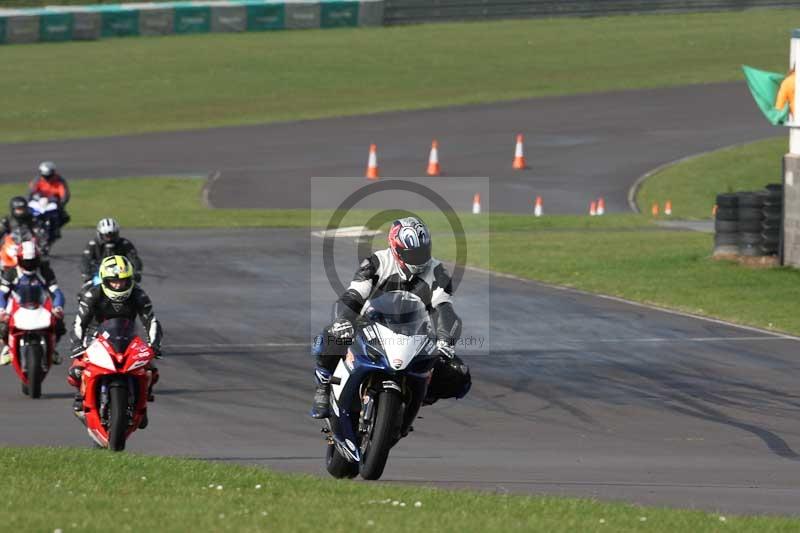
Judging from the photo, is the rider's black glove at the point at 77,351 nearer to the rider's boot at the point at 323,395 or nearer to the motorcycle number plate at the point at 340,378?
the rider's boot at the point at 323,395

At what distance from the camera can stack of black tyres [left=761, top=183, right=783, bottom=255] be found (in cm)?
2406

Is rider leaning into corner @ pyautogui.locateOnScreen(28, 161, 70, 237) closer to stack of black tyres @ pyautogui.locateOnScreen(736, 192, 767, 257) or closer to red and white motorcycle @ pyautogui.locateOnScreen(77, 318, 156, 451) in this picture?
stack of black tyres @ pyautogui.locateOnScreen(736, 192, 767, 257)

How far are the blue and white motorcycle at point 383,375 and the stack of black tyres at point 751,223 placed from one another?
1465cm

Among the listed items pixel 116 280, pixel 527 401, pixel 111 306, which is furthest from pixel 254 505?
pixel 527 401

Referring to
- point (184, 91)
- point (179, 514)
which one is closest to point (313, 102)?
point (184, 91)

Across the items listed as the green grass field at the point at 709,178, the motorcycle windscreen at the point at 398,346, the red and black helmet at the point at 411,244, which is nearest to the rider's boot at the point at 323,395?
the motorcycle windscreen at the point at 398,346

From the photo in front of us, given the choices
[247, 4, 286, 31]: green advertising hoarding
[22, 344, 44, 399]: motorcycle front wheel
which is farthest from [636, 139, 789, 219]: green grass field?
[247, 4, 286, 31]: green advertising hoarding

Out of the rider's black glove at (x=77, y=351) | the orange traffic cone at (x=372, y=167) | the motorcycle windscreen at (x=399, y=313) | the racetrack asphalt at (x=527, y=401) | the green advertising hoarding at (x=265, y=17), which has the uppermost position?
the green advertising hoarding at (x=265, y=17)

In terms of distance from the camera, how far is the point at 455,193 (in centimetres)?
3691

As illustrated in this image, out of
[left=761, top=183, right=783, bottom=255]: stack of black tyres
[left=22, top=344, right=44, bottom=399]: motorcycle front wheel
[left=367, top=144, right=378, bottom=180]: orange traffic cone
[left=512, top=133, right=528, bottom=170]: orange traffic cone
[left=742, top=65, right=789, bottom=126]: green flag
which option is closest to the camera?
[left=22, top=344, right=44, bottom=399]: motorcycle front wheel

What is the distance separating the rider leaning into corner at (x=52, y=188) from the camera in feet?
81.6

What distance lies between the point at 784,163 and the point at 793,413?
33.4 feet

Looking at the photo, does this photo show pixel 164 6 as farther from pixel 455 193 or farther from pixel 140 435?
pixel 140 435

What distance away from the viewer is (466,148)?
4262 cm
